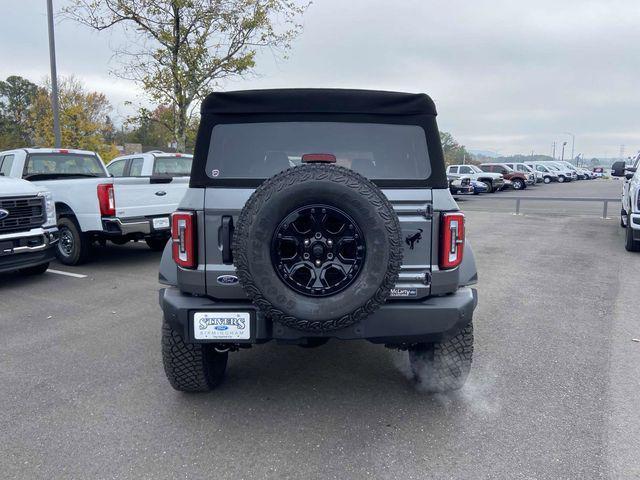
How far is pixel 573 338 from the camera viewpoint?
15.0 ft

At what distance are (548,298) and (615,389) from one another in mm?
2638

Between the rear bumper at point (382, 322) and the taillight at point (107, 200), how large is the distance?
4.84 meters

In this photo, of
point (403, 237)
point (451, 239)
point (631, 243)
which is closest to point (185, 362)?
point (403, 237)

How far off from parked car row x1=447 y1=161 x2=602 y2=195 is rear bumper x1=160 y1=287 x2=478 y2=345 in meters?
19.5

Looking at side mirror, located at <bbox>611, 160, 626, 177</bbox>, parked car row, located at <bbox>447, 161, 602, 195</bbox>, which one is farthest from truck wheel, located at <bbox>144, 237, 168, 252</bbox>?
parked car row, located at <bbox>447, 161, 602, 195</bbox>

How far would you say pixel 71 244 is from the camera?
7926 millimetres

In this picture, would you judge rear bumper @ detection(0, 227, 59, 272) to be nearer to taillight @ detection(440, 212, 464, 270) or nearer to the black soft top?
the black soft top

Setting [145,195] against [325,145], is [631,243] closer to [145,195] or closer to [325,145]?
[325,145]

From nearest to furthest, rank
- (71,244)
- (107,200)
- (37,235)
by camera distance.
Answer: (37,235)
(107,200)
(71,244)

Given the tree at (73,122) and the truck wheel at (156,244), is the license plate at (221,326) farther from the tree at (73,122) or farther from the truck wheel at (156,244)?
the tree at (73,122)

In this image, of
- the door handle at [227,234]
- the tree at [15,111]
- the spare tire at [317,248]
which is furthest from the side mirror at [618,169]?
the tree at [15,111]

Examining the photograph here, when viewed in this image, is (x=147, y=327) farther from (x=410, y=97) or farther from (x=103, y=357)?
(x=410, y=97)

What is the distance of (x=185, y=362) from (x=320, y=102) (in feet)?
6.19

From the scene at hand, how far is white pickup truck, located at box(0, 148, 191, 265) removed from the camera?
23.9ft
